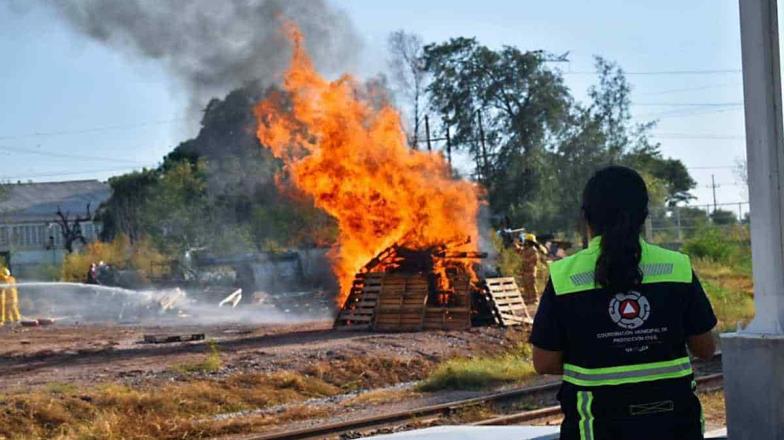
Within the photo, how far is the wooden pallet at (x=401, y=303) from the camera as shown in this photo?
71.1 ft

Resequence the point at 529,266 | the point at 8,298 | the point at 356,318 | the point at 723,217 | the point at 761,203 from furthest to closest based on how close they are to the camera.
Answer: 1. the point at 723,217
2. the point at 8,298
3. the point at 529,266
4. the point at 356,318
5. the point at 761,203

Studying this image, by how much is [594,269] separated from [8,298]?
3056 cm

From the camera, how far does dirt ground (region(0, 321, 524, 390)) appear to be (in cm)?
1623

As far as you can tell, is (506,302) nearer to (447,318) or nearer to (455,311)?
(455,311)

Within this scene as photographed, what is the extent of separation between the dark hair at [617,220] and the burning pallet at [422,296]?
18.2 metres

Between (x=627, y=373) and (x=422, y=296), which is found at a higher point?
(x=627, y=373)

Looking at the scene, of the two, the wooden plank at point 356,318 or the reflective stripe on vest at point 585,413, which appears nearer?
the reflective stripe on vest at point 585,413

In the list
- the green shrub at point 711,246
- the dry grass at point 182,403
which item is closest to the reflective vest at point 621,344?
the dry grass at point 182,403

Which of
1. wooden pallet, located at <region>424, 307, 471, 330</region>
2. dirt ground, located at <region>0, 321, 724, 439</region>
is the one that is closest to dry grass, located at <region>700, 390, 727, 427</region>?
dirt ground, located at <region>0, 321, 724, 439</region>

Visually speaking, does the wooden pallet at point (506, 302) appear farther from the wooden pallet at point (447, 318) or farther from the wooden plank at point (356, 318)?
the wooden plank at point (356, 318)

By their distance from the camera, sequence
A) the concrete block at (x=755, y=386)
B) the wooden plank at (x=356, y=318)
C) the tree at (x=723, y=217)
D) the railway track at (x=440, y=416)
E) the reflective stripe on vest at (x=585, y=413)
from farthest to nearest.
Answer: the tree at (x=723, y=217) → the wooden plank at (x=356, y=318) → the railway track at (x=440, y=416) → the concrete block at (x=755, y=386) → the reflective stripe on vest at (x=585, y=413)

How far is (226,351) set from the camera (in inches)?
737

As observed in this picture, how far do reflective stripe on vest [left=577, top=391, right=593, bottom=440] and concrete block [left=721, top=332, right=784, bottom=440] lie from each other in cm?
324

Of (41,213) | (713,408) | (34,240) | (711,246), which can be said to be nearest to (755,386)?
(713,408)
